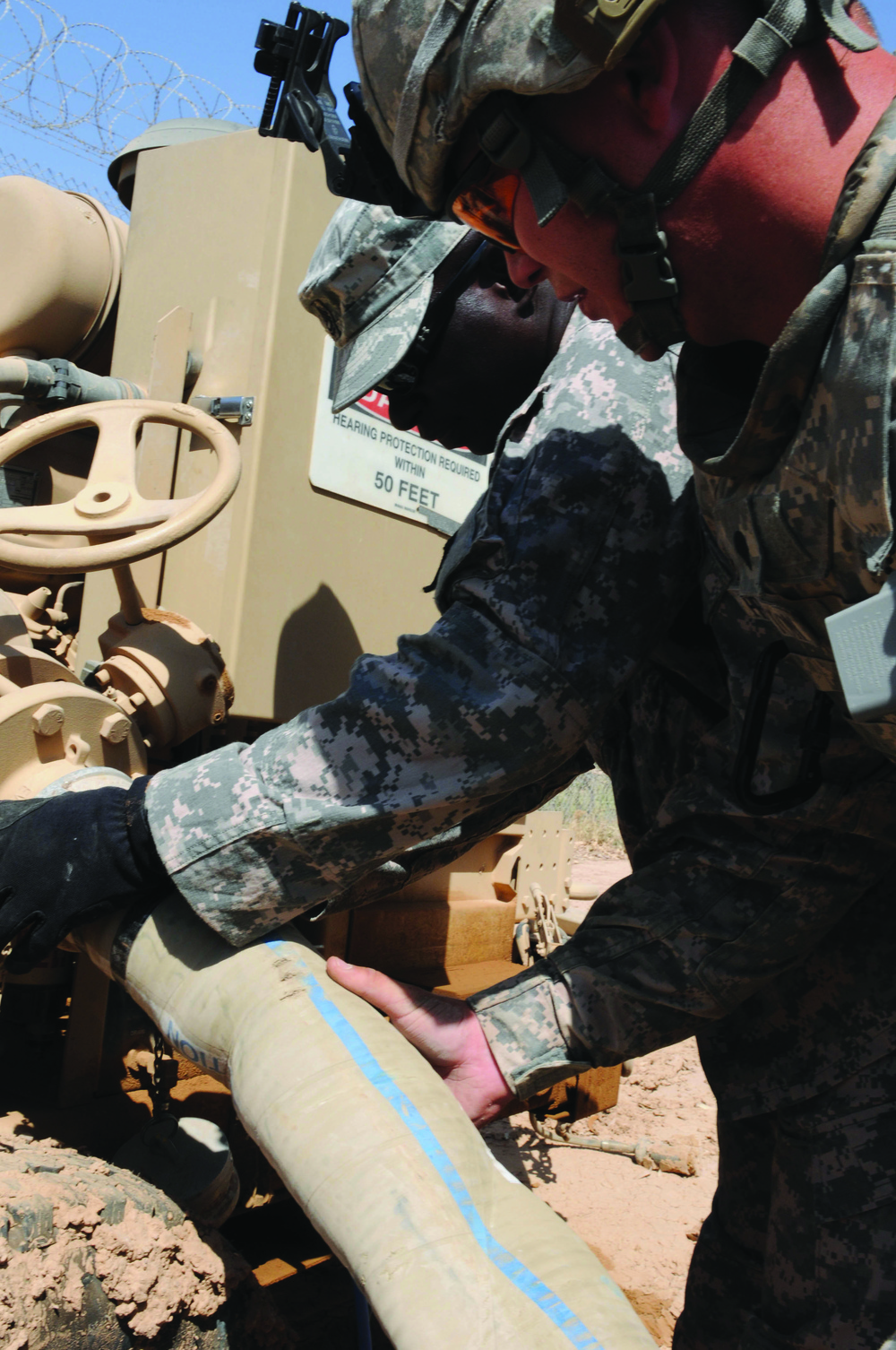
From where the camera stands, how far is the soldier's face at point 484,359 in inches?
77.6

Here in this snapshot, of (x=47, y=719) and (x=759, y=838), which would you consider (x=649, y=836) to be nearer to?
(x=759, y=838)

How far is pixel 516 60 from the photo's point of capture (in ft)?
3.64

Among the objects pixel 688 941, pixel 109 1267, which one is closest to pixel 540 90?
pixel 688 941

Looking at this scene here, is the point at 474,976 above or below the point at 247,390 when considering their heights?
below

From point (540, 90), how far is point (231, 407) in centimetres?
137

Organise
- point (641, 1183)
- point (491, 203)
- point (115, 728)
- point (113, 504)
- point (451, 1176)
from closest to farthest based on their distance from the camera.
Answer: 1. point (451, 1176)
2. point (491, 203)
3. point (115, 728)
4. point (113, 504)
5. point (641, 1183)

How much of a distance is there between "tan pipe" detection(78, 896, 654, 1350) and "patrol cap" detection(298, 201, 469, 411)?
110 cm

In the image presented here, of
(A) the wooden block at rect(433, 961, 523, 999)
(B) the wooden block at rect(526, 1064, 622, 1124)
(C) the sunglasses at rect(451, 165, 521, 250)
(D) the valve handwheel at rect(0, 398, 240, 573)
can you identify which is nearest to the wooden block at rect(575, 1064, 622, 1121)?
(B) the wooden block at rect(526, 1064, 622, 1124)

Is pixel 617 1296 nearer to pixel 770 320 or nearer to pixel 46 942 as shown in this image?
pixel 46 942

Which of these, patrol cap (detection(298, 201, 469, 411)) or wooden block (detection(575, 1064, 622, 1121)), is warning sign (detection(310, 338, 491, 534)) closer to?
patrol cap (detection(298, 201, 469, 411))

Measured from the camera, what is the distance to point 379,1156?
115 centimetres

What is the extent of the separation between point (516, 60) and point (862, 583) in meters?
0.64

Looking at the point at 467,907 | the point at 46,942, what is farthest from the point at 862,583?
the point at 467,907

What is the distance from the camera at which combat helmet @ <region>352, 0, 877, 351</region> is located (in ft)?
3.36
